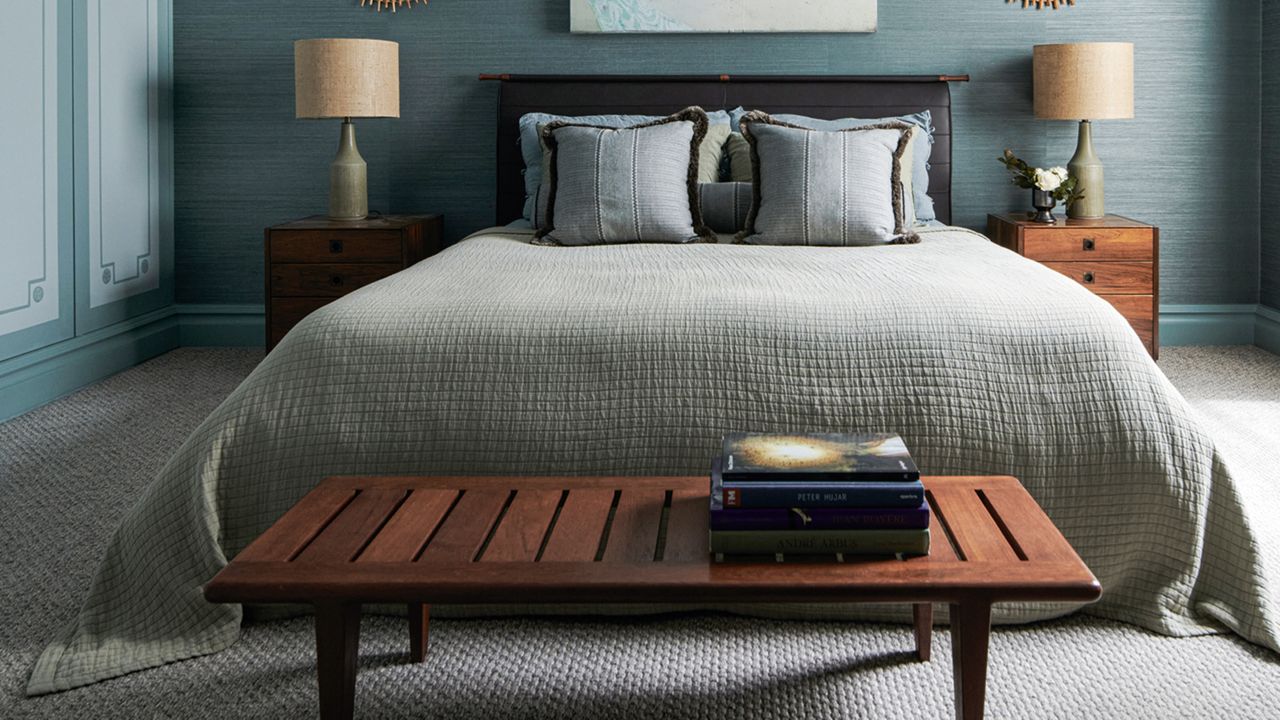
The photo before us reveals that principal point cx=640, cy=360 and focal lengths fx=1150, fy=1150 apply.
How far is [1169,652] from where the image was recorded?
1941 mm

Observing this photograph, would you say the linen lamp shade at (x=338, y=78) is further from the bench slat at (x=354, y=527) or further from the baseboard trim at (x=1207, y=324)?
the baseboard trim at (x=1207, y=324)

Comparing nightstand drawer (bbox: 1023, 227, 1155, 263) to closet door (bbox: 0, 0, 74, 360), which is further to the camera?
nightstand drawer (bbox: 1023, 227, 1155, 263)

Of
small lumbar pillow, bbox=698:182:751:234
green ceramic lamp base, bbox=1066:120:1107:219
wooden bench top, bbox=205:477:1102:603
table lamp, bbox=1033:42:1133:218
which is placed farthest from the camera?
green ceramic lamp base, bbox=1066:120:1107:219

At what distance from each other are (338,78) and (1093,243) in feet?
8.73

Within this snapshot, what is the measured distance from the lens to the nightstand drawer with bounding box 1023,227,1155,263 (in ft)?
12.9

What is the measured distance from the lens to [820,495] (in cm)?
148

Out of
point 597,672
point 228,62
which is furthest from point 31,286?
point 597,672

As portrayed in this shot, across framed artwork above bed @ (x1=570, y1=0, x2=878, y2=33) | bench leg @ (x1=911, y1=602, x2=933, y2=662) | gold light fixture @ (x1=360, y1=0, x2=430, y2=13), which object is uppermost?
gold light fixture @ (x1=360, y1=0, x2=430, y2=13)

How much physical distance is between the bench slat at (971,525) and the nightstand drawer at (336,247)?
2.71 m

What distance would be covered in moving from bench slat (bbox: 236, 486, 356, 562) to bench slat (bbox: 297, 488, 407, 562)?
1 cm

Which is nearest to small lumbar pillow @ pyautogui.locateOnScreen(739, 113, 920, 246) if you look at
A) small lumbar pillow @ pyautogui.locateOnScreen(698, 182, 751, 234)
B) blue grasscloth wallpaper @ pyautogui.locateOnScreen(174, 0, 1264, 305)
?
small lumbar pillow @ pyautogui.locateOnScreen(698, 182, 751, 234)

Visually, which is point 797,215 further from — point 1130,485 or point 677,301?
point 1130,485

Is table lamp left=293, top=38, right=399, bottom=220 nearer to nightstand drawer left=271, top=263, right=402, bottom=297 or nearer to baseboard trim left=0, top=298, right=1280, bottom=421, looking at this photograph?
nightstand drawer left=271, top=263, right=402, bottom=297

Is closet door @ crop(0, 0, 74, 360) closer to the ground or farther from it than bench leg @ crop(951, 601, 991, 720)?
farther from it
